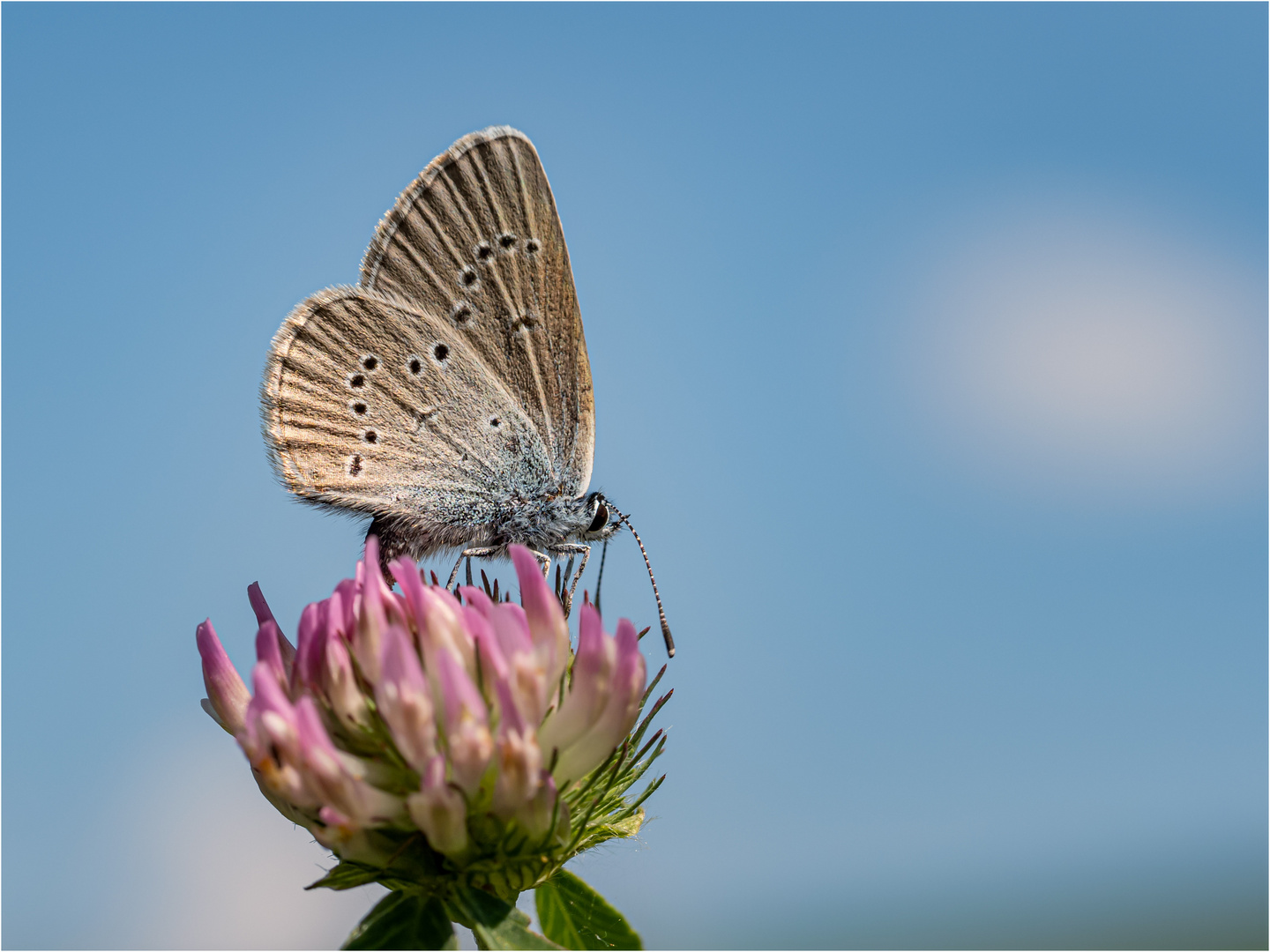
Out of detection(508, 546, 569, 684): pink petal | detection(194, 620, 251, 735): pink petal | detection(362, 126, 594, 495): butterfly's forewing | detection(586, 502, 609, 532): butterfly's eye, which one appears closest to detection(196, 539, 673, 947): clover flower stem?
detection(508, 546, 569, 684): pink petal

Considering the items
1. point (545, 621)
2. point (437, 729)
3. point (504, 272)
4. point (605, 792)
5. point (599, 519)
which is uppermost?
point (504, 272)

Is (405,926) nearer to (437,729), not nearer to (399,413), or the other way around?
(437,729)

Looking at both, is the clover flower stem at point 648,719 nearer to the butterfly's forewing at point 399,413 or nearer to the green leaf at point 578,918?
the green leaf at point 578,918

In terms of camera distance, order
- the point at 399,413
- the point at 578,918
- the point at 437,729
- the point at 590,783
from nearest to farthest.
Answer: the point at 437,729 < the point at 590,783 < the point at 578,918 < the point at 399,413

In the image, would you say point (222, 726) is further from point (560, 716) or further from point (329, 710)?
point (560, 716)

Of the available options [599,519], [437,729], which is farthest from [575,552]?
[437,729]

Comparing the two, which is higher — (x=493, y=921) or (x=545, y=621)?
(x=545, y=621)

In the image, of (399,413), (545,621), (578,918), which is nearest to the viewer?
(545,621)

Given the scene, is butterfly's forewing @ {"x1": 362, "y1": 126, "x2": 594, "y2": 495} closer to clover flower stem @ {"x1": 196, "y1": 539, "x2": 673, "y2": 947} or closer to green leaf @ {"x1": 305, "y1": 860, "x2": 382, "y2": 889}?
clover flower stem @ {"x1": 196, "y1": 539, "x2": 673, "y2": 947}

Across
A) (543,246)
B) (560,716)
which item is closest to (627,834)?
(560,716)
